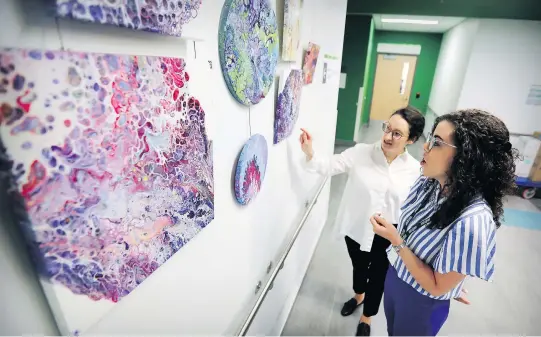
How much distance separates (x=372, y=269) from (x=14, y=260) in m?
2.09

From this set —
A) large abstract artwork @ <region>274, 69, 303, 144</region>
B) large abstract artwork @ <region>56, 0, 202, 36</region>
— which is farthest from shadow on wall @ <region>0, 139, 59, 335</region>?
large abstract artwork @ <region>274, 69, 303, 144</region>

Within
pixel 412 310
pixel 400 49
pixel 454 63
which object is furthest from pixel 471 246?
pixel 400 49

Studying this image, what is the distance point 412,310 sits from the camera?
1.44 metres

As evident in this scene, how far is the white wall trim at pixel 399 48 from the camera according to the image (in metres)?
→ 8.97

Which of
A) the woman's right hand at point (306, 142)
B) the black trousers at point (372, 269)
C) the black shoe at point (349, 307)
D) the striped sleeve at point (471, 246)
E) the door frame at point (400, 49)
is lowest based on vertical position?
the black shoe at point (349, 307)

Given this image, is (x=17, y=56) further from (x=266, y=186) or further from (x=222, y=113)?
(x=266, y=186)

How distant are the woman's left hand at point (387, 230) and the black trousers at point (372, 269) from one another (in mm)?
635

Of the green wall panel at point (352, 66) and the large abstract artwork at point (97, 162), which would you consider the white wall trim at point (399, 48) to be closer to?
the green wall panel at point (352, 66)

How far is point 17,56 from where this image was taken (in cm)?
36

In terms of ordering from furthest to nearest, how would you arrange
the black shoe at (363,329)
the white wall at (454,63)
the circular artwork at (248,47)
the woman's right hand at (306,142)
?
the white wall at (454,63), the black shoe at (363,329), the woman's right hand at (306,142), the circular artwork at (248,47)

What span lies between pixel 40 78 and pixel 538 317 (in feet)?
12.1

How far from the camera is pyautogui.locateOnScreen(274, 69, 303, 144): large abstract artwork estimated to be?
138cm

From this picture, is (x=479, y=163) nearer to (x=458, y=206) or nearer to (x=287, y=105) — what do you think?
(x=458, y=206)

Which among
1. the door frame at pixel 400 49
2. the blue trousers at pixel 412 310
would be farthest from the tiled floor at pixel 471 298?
the door frame at pixel 400 49
